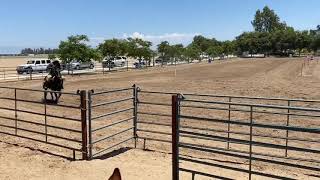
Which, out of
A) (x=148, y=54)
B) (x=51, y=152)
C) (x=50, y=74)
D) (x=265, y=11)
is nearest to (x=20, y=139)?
(x=51, y=152)

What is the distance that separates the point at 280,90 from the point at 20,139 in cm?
1617

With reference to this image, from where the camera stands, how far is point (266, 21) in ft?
629

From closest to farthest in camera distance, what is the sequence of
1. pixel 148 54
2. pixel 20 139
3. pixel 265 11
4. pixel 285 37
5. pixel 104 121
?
1. pixel 20 139
2. pixel 104 121
3. pixel 148 54
4. pixel 285 37
5. pixel 265 11

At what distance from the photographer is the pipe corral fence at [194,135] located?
695 centimetres

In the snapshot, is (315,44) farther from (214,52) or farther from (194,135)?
(194,135)

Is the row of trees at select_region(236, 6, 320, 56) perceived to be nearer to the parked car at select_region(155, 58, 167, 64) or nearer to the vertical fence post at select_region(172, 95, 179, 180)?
the parked car at select_region(155, 58, 167, 64)

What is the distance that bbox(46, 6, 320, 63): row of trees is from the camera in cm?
4481

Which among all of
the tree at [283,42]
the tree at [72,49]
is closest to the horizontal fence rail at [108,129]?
the tree at [72,49]

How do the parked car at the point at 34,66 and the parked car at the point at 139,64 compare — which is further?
the parked car at the point at 139,64

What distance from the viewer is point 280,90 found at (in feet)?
80.6

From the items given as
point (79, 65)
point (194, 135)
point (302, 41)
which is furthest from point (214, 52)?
point (194, 135)

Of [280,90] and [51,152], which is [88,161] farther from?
[280,90]

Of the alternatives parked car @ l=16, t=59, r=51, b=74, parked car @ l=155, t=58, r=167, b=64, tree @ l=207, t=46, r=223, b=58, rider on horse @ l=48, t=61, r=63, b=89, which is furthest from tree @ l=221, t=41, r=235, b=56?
rider on horse @ l=48, t=61, r=63, b=89

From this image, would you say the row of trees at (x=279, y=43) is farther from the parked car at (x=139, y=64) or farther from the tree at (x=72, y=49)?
the tree at (x=72, y=49)
